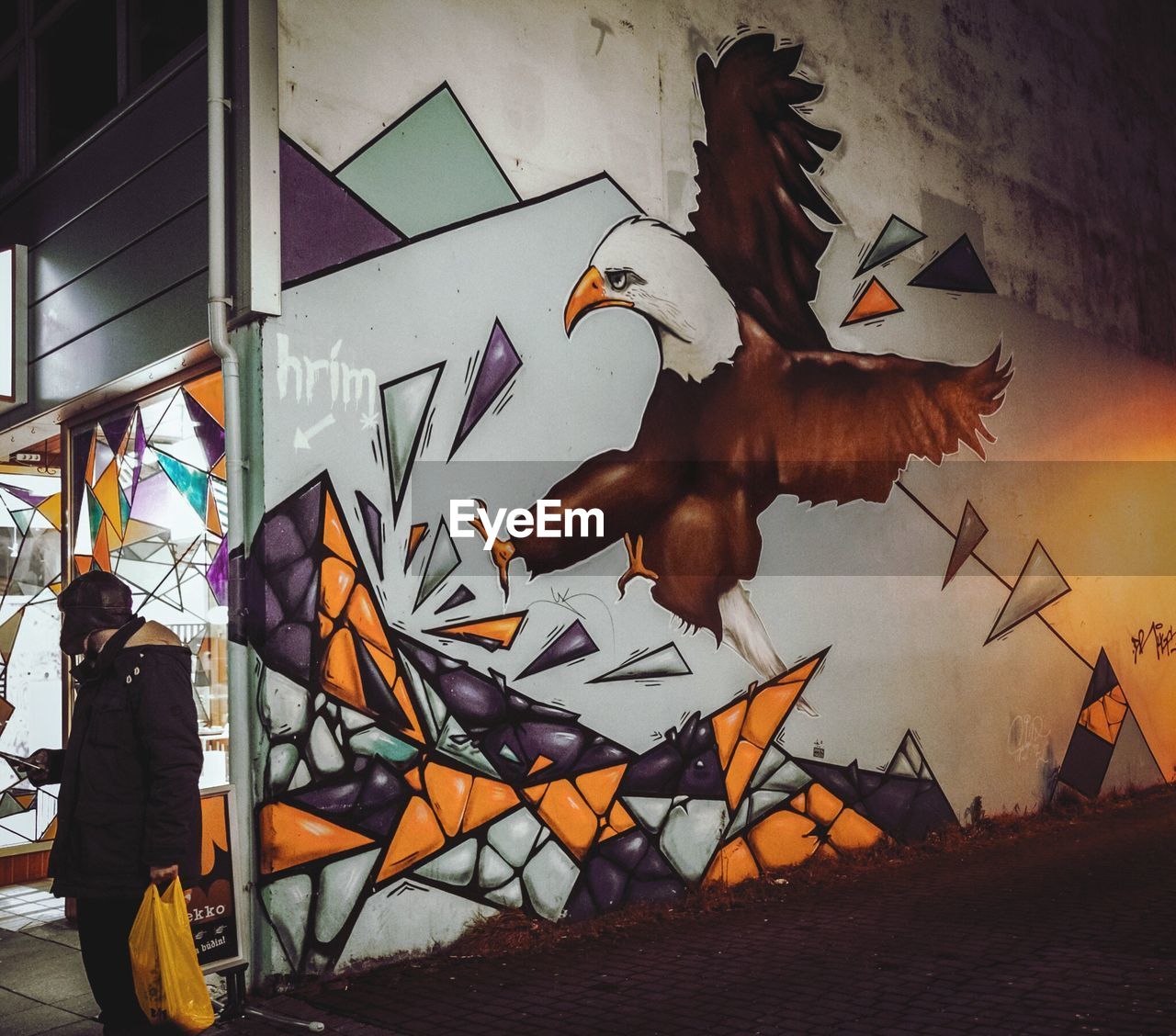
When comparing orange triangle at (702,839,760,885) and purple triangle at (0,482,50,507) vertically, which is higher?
purple triangle at (0,482,50,507)

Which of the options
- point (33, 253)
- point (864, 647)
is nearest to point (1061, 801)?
point (864, 647)

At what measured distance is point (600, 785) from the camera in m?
6.60

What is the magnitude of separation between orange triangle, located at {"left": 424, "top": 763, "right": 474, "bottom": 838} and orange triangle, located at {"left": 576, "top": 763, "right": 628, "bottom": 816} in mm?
795

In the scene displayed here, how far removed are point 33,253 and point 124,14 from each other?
175 cm

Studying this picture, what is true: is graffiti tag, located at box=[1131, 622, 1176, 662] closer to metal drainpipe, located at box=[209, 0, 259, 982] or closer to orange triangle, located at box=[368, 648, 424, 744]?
orange triangle, located at box=[368, 648, 424, 744]

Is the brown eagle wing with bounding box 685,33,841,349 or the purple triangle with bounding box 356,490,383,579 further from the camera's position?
the brown eagle wing with bounding box 685,33,841,349

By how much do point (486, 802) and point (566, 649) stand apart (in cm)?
100

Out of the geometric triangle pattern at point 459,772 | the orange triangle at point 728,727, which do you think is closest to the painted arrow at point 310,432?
the geometric triangle pattern at point 459,772

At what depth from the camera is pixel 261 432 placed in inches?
215

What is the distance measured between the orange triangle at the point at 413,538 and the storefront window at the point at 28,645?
349 centimetres

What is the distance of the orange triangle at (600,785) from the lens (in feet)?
21.4

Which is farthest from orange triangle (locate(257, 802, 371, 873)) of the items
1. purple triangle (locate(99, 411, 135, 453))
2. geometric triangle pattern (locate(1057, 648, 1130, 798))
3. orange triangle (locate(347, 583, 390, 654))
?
geometric triangle pattern (locate(1057, 648, 1130, 798))

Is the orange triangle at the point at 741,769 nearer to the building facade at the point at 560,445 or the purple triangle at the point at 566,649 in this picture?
the building facade at the point at 560,445

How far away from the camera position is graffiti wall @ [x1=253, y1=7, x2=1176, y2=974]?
223 inches
